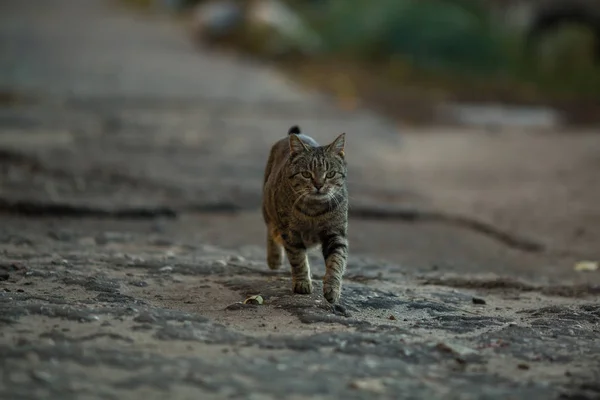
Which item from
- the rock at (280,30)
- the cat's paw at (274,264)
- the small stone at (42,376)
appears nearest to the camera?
the small stone at (42,376)

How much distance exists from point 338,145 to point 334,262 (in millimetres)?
614

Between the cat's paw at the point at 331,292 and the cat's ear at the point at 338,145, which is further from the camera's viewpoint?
the cat's ear at the point at 338,145

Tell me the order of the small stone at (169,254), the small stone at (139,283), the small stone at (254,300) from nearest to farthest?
the small stone at (254,300) < the small stone at (139,283) < the small stone at (169,254)

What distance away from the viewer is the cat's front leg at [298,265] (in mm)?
5285

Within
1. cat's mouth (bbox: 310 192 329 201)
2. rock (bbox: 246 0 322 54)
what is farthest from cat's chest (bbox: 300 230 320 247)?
rock (bbox: 246 0 322 54)

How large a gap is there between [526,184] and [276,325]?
5.47 metres

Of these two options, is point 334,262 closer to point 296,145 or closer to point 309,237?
point 309,237

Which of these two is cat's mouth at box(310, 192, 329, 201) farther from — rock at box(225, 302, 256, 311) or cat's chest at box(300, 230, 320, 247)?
rock at box(225, 302, 256, 311)

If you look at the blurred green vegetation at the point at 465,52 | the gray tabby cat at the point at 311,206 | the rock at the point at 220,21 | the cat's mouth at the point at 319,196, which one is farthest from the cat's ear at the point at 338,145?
the rock at the point at 220,21

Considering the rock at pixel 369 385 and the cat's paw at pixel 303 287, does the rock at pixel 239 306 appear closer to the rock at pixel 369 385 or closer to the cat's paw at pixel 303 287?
the cat's paw at pixel 303 287

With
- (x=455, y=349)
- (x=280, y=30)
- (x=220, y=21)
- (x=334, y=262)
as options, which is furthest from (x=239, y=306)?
(x=220, y=21)

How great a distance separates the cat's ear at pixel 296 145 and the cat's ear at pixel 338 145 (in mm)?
131

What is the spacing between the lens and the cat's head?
527cm

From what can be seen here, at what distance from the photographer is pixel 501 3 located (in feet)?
71.7
